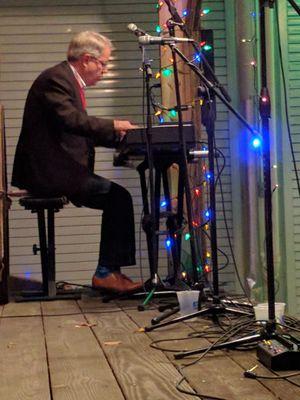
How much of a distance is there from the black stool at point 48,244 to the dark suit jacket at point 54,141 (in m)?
0.06

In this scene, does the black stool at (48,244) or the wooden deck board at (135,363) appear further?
the black stool at (48,244)

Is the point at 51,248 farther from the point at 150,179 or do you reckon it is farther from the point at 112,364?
the point at 112,364

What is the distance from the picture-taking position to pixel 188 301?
265 cm

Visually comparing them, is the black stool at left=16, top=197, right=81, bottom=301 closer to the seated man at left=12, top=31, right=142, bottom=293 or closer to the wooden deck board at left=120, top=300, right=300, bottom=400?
the seated man at left=12, top=31, right=142, bottom=293

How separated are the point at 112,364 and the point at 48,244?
5.44 ft

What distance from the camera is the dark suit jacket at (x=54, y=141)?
3.25 m

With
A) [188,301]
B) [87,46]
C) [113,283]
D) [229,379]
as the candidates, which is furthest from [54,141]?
[229,379]

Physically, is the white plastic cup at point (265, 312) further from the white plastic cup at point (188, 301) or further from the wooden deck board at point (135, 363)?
the wooden deck board at point (135, 363)

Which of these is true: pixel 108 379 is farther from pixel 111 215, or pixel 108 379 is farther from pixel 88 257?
pixel 88 257

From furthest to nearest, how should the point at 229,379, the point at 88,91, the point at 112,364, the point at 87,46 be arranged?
the point at 88,91 < the point at 87,46 < the point at 112,364 < the point at 229,379

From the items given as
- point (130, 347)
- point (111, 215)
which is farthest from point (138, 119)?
point (130, 347)

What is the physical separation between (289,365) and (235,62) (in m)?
3.43

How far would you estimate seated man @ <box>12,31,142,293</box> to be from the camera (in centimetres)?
330

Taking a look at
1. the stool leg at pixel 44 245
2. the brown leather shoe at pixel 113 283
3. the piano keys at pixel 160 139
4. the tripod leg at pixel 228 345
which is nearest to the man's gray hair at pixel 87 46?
the piano keys at pixel 160 139
